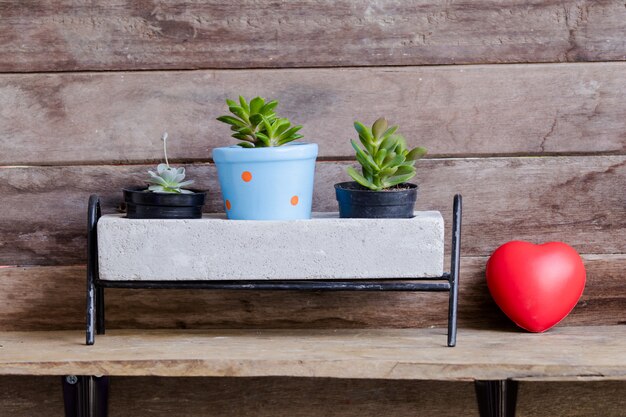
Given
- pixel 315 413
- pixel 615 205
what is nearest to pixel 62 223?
pixel 315 413

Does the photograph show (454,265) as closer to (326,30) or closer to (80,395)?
(326,30)

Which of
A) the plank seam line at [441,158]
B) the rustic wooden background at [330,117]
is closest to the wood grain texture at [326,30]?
the rustic wooden background at [330,117]

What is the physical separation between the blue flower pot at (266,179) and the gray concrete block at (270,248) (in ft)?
0.09

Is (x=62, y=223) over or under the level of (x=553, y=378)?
over

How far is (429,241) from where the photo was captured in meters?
0.94

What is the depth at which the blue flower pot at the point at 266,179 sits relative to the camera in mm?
951

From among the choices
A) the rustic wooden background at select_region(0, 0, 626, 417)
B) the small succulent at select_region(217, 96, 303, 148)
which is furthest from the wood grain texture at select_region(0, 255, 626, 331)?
the small succulent at select_region(217, 96, 303, 148)

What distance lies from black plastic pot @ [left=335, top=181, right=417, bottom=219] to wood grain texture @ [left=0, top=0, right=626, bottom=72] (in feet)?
0.73

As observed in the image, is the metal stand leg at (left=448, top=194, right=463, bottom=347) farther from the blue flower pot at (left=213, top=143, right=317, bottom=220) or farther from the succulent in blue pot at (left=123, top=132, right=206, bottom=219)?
the succulent in blue pot at (left=123, top=132, right=206, bottom=219)

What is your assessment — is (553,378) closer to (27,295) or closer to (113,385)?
(113,385)

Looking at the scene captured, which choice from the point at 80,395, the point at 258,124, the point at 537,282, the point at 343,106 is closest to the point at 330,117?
the point at 343,106

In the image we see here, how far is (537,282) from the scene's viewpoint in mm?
994

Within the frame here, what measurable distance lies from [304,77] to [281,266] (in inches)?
11.6

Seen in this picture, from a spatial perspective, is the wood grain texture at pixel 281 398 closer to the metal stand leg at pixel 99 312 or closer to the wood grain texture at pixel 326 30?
the metal stand leg at pixel 99 312
